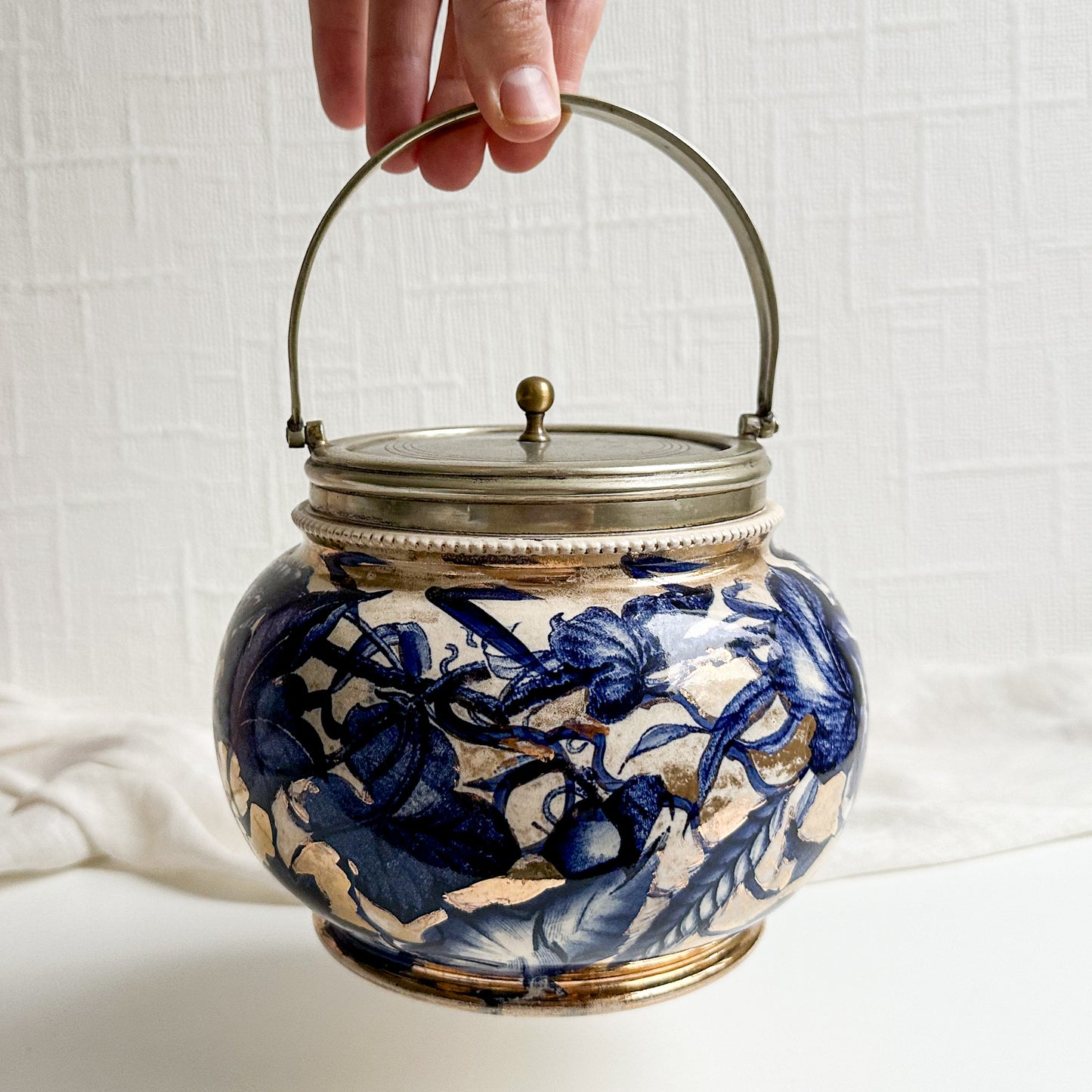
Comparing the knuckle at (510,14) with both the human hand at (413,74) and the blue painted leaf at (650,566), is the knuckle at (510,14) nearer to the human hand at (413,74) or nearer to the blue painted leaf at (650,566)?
the human hand at (413,74)

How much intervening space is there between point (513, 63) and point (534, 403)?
0.90 ft

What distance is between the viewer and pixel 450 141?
1.34 metres

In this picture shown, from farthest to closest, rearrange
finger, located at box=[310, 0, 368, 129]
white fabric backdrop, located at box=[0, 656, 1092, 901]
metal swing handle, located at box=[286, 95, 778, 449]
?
white fabric backdrop, located at box=[0, 656, 1092, 901]
finger, located at box=[310, 0, 368, 129]
metal swing handle, located at box=[286, 95, 778, 449]

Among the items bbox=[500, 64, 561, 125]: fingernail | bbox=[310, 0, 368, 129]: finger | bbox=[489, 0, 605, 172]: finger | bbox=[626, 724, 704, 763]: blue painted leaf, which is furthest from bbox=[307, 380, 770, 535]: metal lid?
bbox=[310, 0, 368, 129]: finger

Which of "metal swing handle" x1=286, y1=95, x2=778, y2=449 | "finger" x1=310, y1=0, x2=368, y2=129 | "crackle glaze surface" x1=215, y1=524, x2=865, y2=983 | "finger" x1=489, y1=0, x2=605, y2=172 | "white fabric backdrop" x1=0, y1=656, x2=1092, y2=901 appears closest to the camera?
"crackle glaze surface" x1=215, y1=524, x2=865, y2=983

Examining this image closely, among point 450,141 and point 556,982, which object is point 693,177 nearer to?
point 450,141

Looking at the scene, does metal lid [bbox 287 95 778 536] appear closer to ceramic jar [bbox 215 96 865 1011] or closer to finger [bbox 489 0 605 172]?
ceramic jar [bbox 215 96 865 1011]

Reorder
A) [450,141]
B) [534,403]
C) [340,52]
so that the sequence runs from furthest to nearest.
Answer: [340,52] < [450,141] < [534,403]

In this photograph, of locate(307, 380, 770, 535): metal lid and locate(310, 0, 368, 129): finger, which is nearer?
locate(307, 380, 770, 535): metal lid

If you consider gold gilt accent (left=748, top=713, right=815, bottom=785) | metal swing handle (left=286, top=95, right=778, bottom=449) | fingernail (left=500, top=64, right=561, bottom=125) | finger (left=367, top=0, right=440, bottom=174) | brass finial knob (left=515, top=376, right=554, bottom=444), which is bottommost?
gold gilt accent (left=748, top=713, right=815, bottom=785)

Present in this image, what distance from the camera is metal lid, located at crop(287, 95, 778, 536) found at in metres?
0.97

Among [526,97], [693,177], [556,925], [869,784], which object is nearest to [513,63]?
[526,97]

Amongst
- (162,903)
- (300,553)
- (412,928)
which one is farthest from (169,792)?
(412,928)

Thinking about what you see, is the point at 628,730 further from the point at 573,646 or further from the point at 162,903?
the point at 162,903
